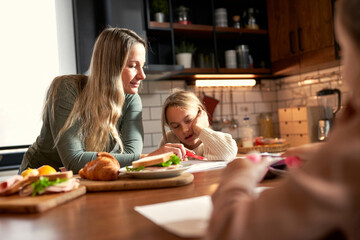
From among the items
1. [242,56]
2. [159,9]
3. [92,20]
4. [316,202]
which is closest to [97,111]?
[92,20]

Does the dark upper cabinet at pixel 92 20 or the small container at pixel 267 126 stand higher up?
the dark upper cabinet at pixel 92 20

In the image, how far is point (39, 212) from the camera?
2.72 ft

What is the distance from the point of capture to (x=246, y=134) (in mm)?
3531

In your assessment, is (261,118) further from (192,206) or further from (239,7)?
(192,206)

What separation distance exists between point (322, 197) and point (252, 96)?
A: 383 centimetres

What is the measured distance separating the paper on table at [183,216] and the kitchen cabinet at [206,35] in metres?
2.59

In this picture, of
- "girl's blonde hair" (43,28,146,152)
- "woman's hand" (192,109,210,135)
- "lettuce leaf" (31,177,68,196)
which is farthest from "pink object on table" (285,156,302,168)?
"woman's hand" (192,109,210,135)

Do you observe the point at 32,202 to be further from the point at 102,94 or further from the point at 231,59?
the point at 231,59

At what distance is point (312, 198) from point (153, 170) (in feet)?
2.75

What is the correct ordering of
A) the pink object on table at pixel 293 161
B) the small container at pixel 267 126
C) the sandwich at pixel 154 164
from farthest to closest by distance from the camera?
1. the small container at pixel 267 126
2. the sandwich at pixel 154 164
3. the pink object on table at pixel 293 161

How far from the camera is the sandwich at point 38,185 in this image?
0.96 metres

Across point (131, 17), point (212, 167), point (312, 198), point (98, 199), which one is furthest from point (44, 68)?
point (312, 198)

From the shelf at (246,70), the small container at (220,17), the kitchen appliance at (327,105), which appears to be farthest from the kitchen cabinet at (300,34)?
the small container at (220,17)

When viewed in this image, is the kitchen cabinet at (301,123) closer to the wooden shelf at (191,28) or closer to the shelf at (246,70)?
the shelf at (246,70)
